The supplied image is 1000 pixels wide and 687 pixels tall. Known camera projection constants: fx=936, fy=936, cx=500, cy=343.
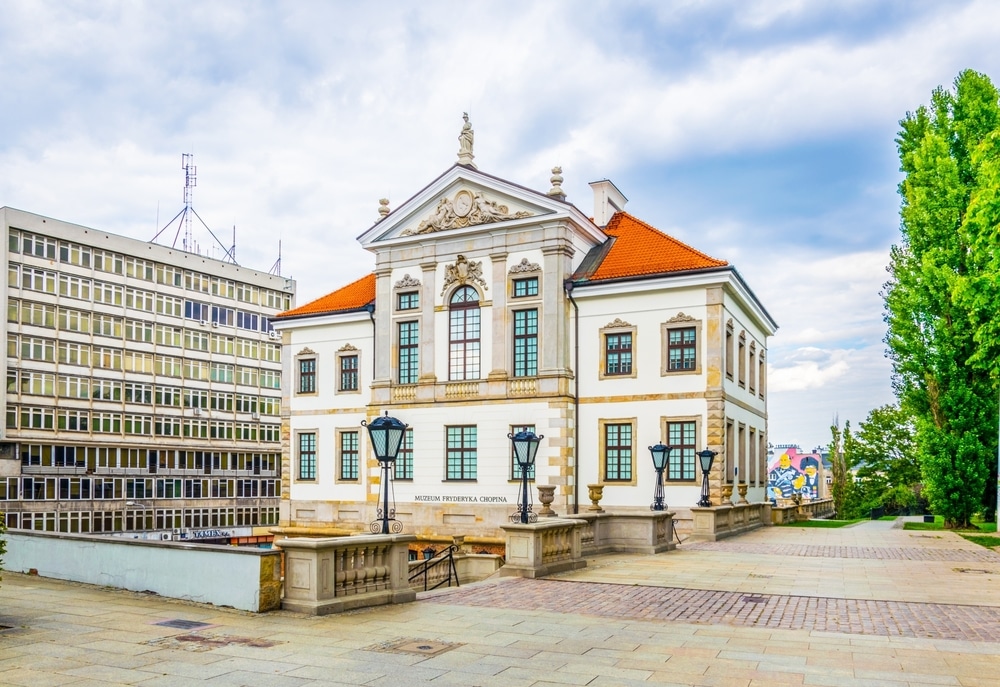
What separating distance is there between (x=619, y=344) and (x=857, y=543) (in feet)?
37.6

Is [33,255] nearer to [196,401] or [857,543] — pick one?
[196,401]

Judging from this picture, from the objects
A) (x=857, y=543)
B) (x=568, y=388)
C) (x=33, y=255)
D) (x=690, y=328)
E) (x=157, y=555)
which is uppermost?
(x=33, y=255)

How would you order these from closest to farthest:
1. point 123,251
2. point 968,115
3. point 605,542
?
point 605,542, point 968,115, point 123,251

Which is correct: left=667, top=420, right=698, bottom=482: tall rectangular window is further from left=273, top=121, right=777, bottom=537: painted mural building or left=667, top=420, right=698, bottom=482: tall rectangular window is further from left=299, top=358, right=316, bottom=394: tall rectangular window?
left=299, top=358, right=316, bottom=394: tall rectangular window

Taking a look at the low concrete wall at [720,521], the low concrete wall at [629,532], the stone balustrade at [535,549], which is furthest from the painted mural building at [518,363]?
the stone balustrade at [535,549]

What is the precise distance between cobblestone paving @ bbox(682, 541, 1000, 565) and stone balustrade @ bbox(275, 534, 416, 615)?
13633 millimetres

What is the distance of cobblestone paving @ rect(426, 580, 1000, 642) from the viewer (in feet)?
42.8

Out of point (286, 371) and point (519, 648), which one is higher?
point (286, 371)

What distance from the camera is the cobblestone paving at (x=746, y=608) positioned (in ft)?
42.8

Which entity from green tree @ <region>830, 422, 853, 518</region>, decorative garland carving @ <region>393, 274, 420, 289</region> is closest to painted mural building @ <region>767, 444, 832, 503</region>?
green tree @ <region>830, 422, 853, 518</region>

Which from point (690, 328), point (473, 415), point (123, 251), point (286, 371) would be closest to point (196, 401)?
point (123, 251)

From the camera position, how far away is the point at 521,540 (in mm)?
18688

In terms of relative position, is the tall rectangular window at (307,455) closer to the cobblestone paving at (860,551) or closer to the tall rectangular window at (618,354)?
the tall rectangular window at (618,354)

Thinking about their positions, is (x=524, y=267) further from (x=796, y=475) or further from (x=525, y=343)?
(x=796, y=475)
